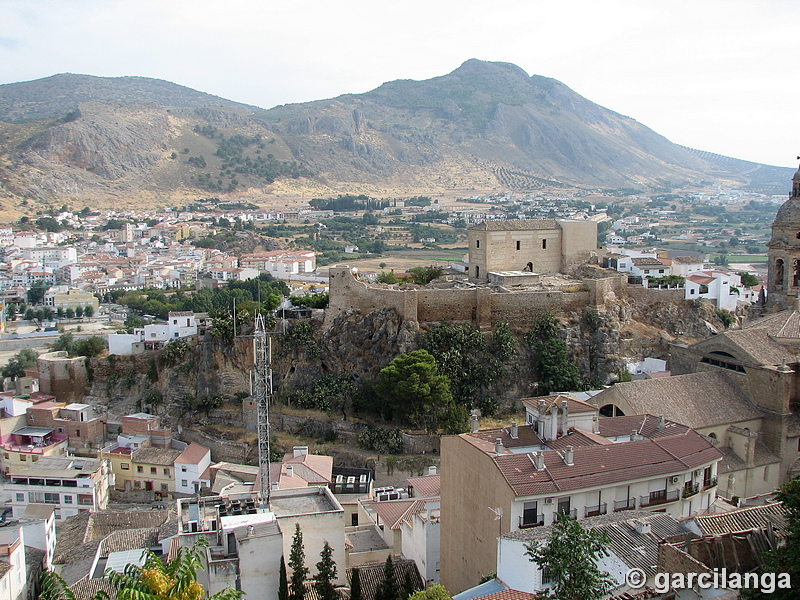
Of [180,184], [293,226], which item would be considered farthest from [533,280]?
[180,184]

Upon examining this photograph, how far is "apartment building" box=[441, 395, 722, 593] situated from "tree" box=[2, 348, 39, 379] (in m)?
31.0

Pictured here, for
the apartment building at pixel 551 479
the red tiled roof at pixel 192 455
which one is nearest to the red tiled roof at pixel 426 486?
the apartment building at pixel 551 479

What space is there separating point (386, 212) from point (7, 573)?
314 ft

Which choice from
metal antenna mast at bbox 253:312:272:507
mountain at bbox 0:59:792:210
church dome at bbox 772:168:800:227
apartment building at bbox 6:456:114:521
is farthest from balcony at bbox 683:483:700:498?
mountain at bbox 0:59:792:210

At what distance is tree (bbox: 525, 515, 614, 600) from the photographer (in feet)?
32.2

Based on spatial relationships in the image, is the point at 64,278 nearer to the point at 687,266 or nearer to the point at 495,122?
the point at 687,266

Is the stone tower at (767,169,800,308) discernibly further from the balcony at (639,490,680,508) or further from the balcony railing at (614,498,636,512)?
the balcony railing at (614,498,636,512)

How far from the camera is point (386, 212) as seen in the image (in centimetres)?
10975

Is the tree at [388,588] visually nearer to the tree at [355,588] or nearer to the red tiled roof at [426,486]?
the tree at [355,588]

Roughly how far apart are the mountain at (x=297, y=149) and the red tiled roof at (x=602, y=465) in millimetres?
105845

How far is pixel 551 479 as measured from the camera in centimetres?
1371

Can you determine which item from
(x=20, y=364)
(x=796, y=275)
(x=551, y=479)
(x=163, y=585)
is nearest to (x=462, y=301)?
(x=796, y=275)

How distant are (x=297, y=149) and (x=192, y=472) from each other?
118620 mm

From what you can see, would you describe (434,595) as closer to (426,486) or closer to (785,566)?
(785,566)
